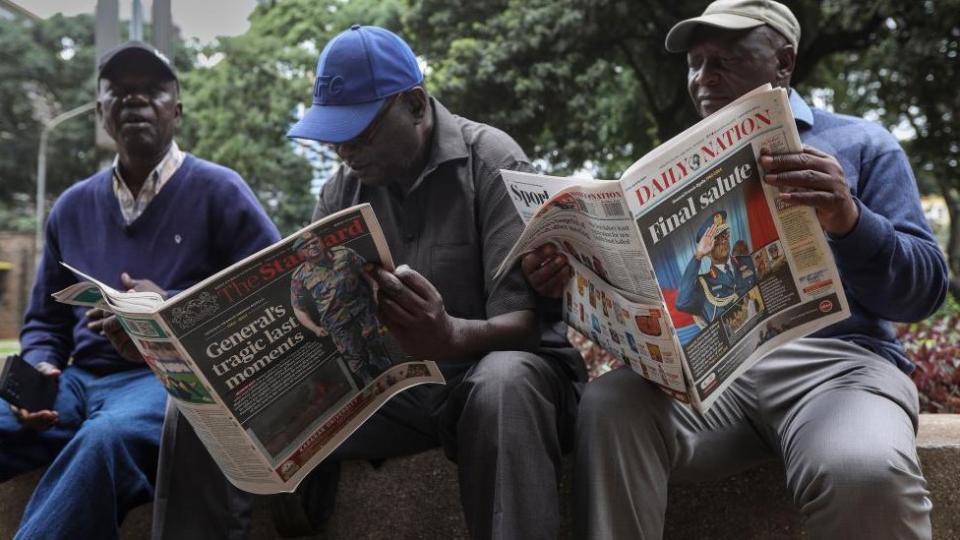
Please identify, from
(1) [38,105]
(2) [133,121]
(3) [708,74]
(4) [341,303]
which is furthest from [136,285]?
(1) [38,105]

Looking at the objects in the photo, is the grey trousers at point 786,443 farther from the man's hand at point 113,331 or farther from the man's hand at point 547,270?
the man's hand at point 113,331

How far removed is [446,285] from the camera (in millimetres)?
2553

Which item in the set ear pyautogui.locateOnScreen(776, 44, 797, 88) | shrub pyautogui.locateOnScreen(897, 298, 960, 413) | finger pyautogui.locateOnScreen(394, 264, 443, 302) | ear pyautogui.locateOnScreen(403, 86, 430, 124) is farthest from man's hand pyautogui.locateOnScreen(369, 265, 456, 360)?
shrub pyautogui.locateOnScreen(897, 298, 960, 413)

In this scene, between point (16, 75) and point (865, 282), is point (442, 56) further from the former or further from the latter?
point (16, 75)

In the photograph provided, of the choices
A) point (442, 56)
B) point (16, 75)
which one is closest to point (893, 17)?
point (442, 56)

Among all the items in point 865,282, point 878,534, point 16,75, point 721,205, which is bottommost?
point 878,534

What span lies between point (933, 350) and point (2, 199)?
36.1 meters

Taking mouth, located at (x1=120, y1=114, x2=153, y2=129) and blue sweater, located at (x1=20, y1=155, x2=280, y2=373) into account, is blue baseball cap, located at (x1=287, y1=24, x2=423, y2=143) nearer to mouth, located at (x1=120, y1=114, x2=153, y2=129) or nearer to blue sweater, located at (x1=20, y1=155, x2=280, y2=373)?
blue sweater, located at (x1=20, y1=155, x2=280, y2=373)

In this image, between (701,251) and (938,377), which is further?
(938,377)

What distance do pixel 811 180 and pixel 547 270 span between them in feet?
2.14

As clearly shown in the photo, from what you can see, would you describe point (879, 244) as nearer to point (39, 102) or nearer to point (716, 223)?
point (716, 223)

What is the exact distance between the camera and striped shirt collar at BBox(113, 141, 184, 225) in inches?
120

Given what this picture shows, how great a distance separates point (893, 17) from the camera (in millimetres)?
10141

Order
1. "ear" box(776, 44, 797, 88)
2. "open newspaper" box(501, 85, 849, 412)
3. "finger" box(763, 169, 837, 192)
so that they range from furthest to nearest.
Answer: "ear" box(776, 44, 797, 88) < "finger" box(763, 169, 837, 192) < "open newspaper" box(501, 85, 849, 412)
